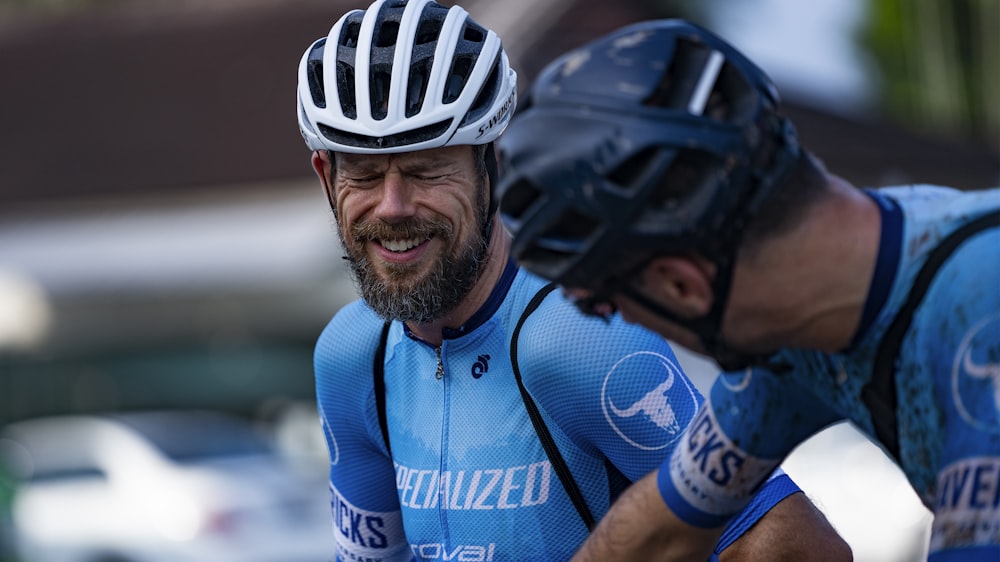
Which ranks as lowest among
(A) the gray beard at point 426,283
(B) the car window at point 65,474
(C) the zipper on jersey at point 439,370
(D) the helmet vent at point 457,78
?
(C) the zipper on jersey at point 439,370

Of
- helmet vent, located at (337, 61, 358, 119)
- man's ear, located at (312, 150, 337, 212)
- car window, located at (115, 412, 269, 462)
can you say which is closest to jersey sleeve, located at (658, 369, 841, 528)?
helmet vent, located at (337, 61, 358, 119)

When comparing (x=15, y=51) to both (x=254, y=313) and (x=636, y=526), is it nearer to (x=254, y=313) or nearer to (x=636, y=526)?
(x=254, y=313)

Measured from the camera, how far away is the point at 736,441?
268 cm

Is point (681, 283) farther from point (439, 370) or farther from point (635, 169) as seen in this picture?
point (439, 370)

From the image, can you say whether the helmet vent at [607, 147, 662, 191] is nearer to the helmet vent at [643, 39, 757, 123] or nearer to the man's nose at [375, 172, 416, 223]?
the helmet vent at [643, 39, 757, 123]

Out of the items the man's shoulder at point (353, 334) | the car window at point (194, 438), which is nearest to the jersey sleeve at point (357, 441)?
the man's shoulder at point (353, 334)

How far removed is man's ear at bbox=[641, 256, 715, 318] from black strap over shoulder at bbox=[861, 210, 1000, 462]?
0.29 metres

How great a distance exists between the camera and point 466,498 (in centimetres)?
351

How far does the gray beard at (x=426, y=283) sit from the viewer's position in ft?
11.9

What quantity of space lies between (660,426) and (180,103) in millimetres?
24121

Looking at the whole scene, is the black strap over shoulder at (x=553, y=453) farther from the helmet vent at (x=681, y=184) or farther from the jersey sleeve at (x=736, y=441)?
the helmet vent at (x=681, y=184)

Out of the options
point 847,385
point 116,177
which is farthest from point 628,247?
point 116,177

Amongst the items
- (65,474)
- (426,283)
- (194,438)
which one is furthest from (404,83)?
(194,438)

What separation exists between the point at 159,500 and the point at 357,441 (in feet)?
35.5
